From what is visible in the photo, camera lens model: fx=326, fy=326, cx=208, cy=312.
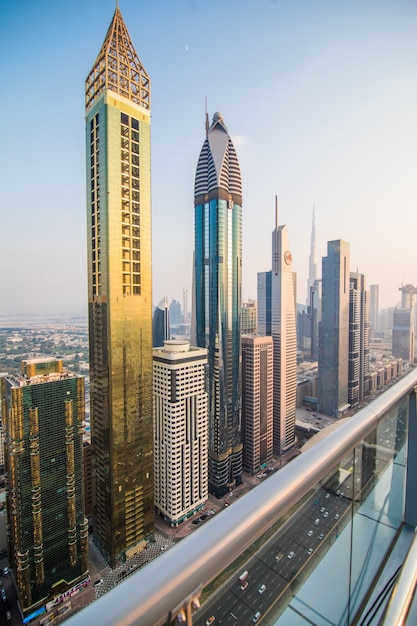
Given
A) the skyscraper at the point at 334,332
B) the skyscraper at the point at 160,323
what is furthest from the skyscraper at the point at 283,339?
the skyscraper at the point at 160,323

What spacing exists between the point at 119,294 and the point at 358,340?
798 inches

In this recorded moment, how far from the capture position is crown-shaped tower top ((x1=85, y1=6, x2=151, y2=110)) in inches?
453

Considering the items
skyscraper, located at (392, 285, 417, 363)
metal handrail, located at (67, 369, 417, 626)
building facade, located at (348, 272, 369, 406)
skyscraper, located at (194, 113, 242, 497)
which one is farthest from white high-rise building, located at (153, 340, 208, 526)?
skyscraper, located at (392, 285, 417, 363)

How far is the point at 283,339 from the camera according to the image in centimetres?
1923

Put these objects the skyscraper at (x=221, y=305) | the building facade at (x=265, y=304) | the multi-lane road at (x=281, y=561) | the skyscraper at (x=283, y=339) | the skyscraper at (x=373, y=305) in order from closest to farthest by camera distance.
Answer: the multi-lane road at (x=281, y=561), the skyscraper at (x=221, y=305), the skyscraper at (x=283, y=339), the building facade at (x=265, y=304), the skyscraper at (x=373, y=305)

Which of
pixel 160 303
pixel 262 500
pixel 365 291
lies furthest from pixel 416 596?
pixel 365 291

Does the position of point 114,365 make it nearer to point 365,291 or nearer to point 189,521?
point 189,521

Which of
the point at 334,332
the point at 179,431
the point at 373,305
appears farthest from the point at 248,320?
the point at 373,305

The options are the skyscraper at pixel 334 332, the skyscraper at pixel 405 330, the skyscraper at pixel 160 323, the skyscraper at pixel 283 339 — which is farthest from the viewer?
the skyscraper at pixel 405 330

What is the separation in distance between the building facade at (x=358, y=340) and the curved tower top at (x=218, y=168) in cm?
1303

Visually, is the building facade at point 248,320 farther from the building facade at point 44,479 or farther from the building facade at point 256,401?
the building facade at point 44,479

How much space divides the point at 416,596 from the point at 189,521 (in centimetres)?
1417

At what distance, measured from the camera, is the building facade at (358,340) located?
81.3 feet

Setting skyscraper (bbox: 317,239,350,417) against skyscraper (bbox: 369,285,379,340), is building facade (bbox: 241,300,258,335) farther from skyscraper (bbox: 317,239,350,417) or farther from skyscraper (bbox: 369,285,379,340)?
skyscraper (bbox: 369,285,379,340)
